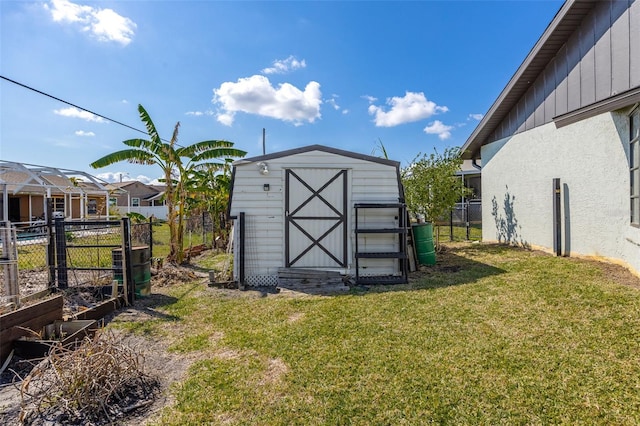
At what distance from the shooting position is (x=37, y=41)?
6359 mm

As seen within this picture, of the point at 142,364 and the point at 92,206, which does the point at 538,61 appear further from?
the point at 92,206

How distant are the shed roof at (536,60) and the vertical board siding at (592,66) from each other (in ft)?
0.43

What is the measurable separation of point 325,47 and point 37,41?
7.71m

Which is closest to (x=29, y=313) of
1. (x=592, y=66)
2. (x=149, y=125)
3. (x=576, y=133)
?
(x=149, y=125)

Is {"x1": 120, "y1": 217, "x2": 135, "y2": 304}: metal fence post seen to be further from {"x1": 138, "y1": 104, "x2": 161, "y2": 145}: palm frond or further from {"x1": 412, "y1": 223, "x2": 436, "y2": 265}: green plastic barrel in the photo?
{"x1": 412, "y1": 223, "x2": 436, "y2": 265}: green plastic barrel

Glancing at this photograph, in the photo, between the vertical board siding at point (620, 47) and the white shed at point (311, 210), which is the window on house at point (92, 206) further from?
the vertical board siding at point (620, 47)

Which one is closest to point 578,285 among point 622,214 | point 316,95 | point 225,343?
point 622,214

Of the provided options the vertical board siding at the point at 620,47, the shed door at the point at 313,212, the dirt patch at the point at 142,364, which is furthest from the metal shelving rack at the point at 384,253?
the vertical board siding at the point at 620,47

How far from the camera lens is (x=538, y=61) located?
8.00 metres

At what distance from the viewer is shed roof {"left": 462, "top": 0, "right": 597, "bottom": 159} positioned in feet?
22.0

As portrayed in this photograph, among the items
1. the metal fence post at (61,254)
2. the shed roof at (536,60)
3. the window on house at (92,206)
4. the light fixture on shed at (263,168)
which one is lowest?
the metal fence post at (61,254)

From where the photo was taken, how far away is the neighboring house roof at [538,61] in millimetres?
6641

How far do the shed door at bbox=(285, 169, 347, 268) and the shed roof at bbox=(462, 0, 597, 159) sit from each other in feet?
18.4

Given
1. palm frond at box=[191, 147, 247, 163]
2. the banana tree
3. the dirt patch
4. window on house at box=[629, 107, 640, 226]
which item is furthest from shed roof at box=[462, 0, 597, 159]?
the dirt patch
